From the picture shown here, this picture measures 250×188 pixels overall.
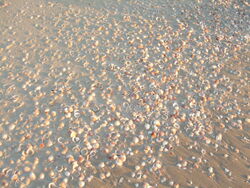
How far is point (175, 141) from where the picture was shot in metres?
4.96

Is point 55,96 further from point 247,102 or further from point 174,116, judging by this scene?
point 247,102

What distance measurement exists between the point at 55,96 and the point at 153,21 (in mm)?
4097

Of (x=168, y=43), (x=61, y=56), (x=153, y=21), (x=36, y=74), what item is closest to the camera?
(x=36, y=74)

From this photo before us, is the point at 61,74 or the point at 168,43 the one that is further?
the point at 168,43

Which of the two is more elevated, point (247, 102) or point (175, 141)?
point (247, 102)

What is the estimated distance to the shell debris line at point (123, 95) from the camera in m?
4.56

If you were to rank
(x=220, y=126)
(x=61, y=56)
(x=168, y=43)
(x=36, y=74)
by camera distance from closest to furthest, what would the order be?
(x=220, y=126)
(x=36, y=74)
(x=61, y=56)
(x=168, y=43)

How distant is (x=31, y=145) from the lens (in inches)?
192

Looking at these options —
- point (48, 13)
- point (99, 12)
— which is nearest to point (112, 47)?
point (99, 12)

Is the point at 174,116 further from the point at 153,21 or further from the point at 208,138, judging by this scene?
the point at 153,21

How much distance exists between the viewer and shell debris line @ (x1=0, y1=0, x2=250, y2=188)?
180 inches

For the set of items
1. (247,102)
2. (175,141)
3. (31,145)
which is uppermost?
(247,102)

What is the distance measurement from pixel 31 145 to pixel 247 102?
4.65 metres

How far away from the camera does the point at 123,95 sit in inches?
229
